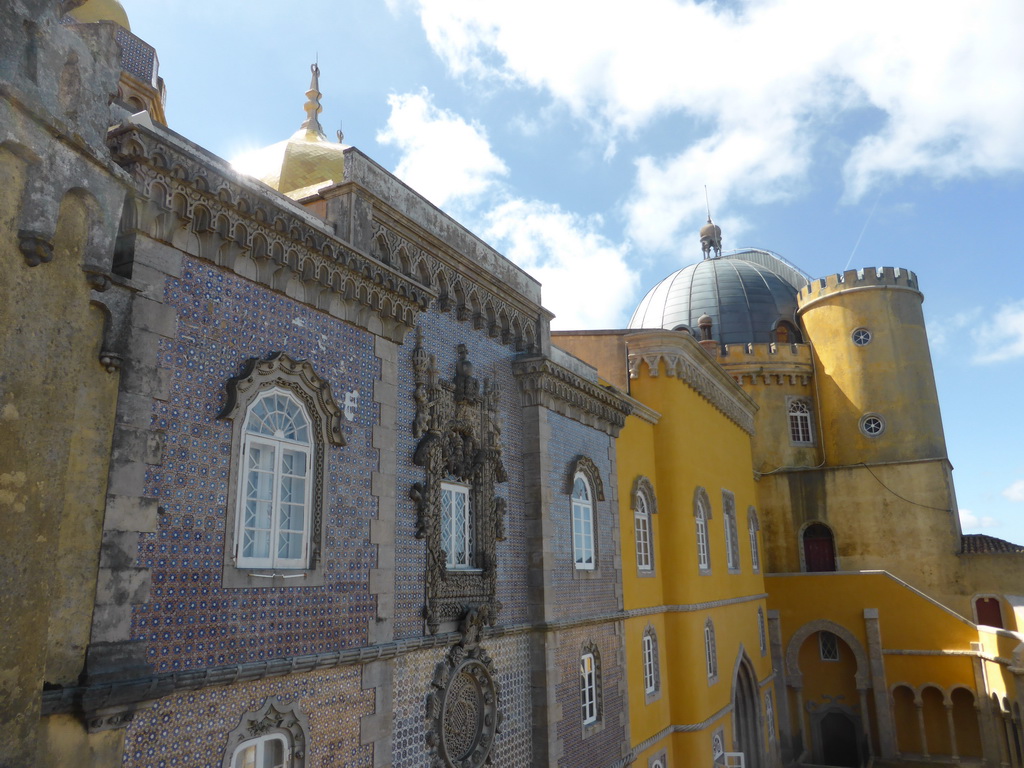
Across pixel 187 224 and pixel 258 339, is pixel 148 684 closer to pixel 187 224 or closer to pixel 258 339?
pixel 258 339

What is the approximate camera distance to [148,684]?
4.87m

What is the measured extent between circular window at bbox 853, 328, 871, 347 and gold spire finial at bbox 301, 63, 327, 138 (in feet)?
67.3

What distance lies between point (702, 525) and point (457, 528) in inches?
356

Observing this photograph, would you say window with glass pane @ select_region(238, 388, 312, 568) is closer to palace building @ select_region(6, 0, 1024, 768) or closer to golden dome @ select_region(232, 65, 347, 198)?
palace building @ select_region(6, 0, 1024, 768)

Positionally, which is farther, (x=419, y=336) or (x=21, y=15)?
(x=419, y=336)

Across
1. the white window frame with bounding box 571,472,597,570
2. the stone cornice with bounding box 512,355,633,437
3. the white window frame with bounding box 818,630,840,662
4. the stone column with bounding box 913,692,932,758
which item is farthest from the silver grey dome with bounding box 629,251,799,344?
the white window frame with bounding box 571,472,597,570

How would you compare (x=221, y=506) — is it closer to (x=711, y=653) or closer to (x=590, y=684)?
(x=590, y=684)

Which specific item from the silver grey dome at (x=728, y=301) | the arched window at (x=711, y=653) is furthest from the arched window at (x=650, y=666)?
the silver grey dome at (x=728, y=301)

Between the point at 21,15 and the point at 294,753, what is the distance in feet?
17.9

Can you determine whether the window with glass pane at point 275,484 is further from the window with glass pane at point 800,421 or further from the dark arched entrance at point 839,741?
the window with glass pane at point 800,421

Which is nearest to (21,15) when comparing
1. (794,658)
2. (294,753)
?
(294,753)

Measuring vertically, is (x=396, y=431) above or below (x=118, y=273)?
below

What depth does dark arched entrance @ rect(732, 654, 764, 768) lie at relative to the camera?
18297 mm

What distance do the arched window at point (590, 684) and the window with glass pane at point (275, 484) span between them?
6.31 m
